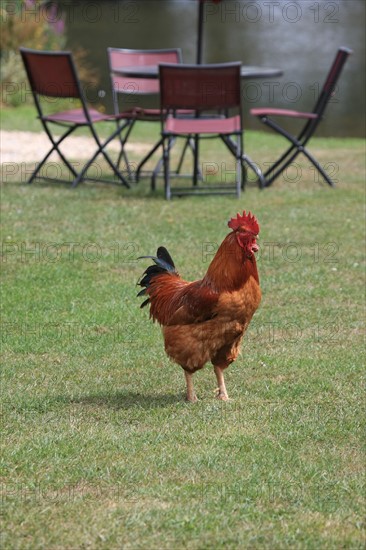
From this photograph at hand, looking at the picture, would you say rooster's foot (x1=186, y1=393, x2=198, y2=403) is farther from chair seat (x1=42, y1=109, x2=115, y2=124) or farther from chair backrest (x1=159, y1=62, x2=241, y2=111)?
chair seat (x1=42, y1=109, x2=115, y2=124)

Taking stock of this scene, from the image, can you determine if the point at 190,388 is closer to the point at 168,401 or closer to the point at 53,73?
the point at 168,401

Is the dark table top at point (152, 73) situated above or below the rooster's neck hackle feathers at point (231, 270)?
above

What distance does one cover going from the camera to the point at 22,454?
4488 mm

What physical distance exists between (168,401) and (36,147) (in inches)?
366

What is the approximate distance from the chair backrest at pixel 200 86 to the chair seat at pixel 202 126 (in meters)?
0.21

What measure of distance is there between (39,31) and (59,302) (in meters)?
13.2

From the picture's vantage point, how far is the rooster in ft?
16.4

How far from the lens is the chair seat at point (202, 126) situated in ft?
33.8

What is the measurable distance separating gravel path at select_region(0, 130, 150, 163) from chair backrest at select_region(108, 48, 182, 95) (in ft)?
4.29

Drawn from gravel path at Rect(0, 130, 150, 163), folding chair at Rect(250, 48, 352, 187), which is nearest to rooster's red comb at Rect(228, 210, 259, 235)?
folding chair at Rect(250, 48, 352, 187)

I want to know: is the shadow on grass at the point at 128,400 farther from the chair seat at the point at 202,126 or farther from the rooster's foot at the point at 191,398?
the chair seat at the point at 202,126

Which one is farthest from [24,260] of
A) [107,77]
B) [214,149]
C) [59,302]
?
[107,77]

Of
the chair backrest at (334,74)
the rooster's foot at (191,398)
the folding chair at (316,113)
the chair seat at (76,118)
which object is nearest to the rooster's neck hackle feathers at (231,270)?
the rooster's foot at (191,398)

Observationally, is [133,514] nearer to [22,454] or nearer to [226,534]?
[226,534]
